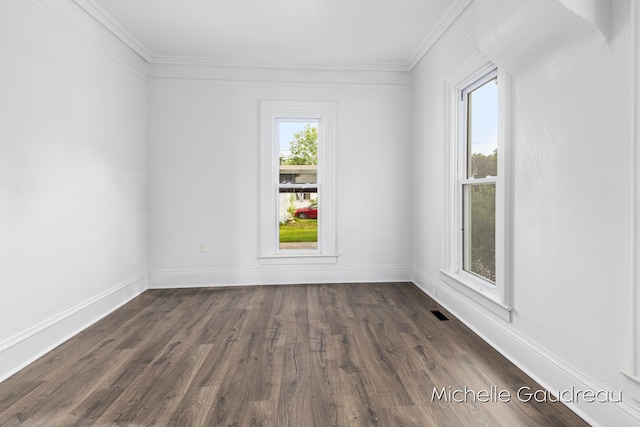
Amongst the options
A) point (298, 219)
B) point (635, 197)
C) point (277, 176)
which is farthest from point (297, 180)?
point (635, 197)

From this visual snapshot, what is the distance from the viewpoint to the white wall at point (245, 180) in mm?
4289

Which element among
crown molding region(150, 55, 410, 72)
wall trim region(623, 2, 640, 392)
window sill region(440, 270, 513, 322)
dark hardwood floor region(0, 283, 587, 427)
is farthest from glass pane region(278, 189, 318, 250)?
wall trim region(623, 2, 640, 392)

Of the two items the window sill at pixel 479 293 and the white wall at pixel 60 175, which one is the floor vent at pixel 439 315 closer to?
the window sill at pixel 479 293

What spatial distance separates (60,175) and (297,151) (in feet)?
8.25

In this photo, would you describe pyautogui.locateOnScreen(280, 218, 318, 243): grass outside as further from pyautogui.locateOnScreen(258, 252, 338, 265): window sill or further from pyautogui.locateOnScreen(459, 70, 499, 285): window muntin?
pyautogui.locateOnScreen(459, 70, 499, 285): window muntin

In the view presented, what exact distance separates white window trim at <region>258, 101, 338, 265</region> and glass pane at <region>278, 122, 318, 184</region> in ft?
0.21

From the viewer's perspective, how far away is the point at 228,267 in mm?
4391

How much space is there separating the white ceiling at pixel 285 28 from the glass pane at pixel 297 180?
33.2 inches

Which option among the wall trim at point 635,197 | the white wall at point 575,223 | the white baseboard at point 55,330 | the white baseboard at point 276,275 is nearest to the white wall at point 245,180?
the white baseboard at point 276,275

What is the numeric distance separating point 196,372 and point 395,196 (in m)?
3.13

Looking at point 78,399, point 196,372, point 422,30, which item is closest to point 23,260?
point 78,399

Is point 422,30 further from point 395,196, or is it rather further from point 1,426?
point 1,426

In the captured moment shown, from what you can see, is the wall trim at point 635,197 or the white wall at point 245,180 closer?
the wall trim at point 635,197

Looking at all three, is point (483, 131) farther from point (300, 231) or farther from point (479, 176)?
point (300, 231)
